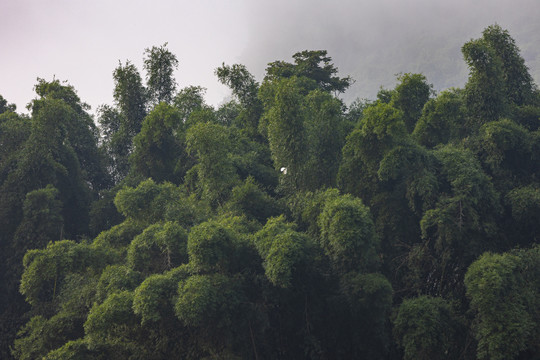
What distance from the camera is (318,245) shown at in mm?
11352

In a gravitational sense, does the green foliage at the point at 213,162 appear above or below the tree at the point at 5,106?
below

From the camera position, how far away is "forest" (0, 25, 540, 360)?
31.4 feet

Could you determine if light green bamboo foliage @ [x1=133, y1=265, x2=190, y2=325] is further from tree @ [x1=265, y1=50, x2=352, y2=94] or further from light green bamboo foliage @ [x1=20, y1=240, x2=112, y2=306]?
tree @ [x1=265, y1=50, x2=352, y2=94]

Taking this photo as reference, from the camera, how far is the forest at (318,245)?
9.57m

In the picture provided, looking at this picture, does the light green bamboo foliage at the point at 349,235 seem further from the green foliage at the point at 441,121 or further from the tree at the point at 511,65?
the tree at the point at 511,65

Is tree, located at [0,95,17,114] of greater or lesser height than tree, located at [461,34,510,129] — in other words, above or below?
above

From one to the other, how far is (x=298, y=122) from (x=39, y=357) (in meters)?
9.58

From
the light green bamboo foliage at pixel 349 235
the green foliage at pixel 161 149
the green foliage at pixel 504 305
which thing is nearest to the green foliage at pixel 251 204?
the light green bamboo foliage at pixel 349 235

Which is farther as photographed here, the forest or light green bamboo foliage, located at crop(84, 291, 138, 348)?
light green bamboo foliage, located at crop(84, 291, 138, 348)

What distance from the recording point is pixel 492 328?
853 centimetres

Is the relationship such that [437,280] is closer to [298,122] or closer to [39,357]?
[298,122]

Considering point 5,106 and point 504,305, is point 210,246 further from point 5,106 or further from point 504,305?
point 5,106

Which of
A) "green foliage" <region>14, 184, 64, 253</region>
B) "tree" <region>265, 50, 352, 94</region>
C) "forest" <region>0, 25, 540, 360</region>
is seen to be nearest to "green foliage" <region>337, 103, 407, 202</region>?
"forest" <region>0, 25, 540, 360</region>

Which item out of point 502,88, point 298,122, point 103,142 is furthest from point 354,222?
point 103,142
